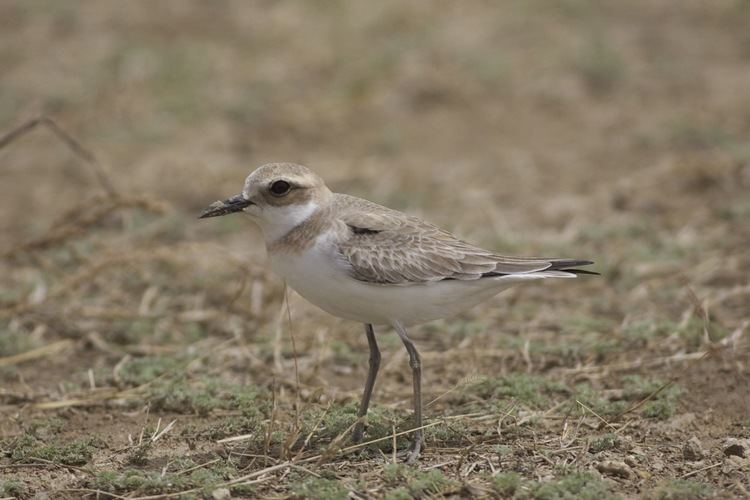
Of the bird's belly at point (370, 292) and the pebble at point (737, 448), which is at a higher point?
the bird's belly at point (370, 292)

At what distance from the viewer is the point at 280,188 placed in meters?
5.53

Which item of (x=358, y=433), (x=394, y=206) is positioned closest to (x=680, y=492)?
(x=358, y=433)

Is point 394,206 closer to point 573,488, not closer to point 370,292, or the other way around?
point 370,292

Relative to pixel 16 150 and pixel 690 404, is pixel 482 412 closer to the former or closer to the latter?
pixel 690 404

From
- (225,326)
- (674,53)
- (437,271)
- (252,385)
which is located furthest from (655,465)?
(674,53)

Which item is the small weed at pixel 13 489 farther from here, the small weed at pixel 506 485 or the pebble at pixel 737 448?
the pebble at pixel 737 448

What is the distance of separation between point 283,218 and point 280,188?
17cm

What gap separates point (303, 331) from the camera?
24.6 ft

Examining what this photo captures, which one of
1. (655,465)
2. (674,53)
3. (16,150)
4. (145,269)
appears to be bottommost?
(655,465)

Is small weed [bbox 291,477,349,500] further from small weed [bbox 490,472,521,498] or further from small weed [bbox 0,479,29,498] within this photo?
small weed [bbox 0,479,29,498]

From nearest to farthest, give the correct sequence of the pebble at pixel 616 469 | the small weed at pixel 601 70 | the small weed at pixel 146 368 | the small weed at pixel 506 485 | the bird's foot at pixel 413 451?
the small weed at pixel 506 485 → the pebble at pixel 616 469 → the bird's foot at pixel 413 451 → the small weed at pixel 146 368 → the small weed at pixel 601 70

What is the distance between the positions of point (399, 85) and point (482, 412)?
7.15m

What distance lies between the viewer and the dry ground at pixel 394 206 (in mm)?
5398

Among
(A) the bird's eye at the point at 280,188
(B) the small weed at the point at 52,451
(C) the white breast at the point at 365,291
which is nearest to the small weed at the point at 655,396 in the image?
(C) the white breast at the point at 365,291
